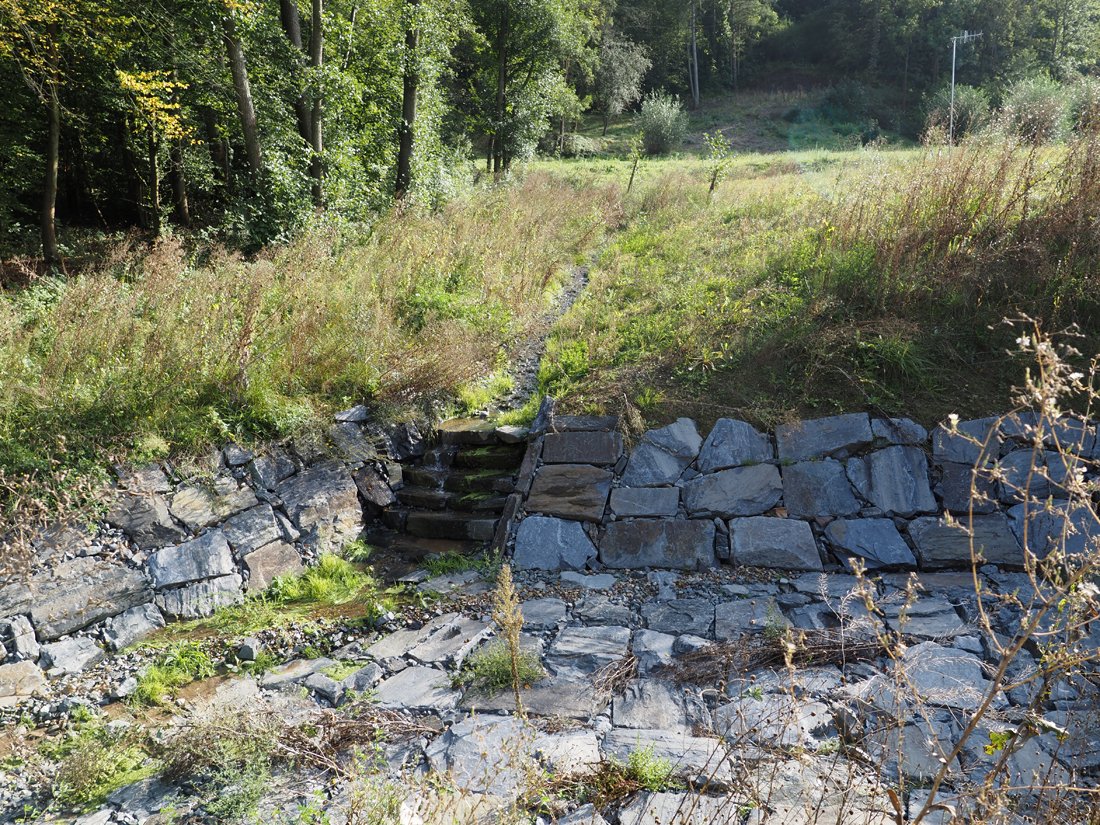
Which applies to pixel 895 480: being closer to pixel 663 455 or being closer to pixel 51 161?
pixel 663 455

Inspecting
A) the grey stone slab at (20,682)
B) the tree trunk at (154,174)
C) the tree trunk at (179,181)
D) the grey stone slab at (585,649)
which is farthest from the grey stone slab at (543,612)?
the tree trunk at (179,181)

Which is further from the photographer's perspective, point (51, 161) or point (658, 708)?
point (51, 161)

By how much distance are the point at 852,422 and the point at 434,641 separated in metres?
3.81

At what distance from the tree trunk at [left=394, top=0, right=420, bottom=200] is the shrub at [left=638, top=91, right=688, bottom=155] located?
1725 centimetres

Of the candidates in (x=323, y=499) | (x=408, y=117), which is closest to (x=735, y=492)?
(x=323, y=499)

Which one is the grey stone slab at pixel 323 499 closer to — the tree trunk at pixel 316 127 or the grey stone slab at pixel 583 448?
the grey stone slab at pixel 583 448

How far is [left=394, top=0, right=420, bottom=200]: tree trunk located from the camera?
503 inches

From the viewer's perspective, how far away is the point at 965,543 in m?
4.99

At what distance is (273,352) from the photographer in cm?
635

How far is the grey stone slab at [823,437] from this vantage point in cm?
561

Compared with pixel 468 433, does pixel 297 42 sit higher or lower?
higher

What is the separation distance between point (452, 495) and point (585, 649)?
8.54ft

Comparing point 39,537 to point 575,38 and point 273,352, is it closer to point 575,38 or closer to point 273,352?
point 273,352

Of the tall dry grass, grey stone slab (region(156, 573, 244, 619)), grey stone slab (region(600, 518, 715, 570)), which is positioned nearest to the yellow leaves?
the tall dry grass
